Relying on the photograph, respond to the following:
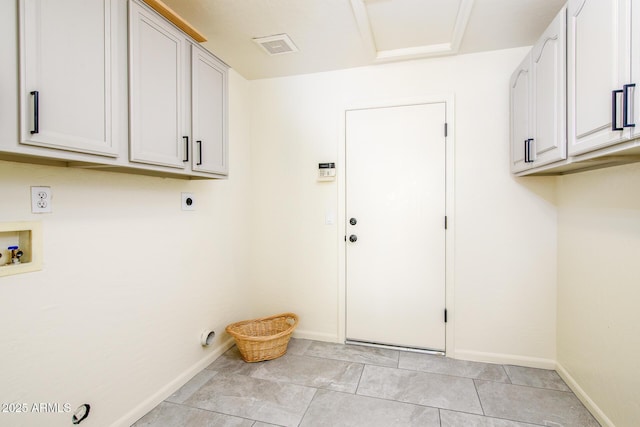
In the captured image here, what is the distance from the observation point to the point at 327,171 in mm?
2688

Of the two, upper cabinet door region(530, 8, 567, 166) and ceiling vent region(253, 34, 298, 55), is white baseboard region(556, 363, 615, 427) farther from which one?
ceiling vent region(253, 34, 298, 55)

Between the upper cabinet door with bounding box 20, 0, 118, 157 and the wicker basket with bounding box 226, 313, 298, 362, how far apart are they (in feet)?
5.40

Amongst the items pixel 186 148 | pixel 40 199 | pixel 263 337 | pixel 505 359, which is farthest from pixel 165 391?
pixel 505 359

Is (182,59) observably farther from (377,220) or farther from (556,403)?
(556,403)

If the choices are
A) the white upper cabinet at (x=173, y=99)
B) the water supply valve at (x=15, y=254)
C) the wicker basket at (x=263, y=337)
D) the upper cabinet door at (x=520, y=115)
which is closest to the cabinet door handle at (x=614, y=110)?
the upper cabinet door at (x=520, y=115)

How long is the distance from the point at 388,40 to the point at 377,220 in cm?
140

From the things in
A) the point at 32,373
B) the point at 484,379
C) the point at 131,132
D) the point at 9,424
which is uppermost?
the point at 131,132

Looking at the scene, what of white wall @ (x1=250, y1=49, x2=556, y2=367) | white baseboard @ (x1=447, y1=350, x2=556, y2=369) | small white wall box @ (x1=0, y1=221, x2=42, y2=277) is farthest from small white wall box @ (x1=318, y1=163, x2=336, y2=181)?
small white wall box @ (x1=0, y1=221, x2=42, y2=277)

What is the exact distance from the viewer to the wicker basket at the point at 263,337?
232 cm

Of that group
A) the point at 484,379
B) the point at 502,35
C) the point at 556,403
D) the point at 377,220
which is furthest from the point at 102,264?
the point at 502,35

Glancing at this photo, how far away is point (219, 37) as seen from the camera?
2168 millimetres

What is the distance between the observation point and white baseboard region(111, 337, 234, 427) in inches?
66.2

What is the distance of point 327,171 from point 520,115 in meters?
1.48

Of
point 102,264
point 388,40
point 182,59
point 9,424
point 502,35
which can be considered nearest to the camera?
point 9,424
